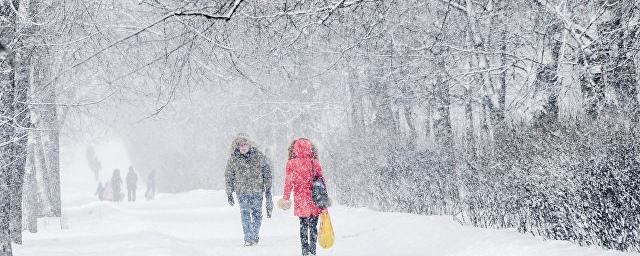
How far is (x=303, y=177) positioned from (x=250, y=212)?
2432 mm

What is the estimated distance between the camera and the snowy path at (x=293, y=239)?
303 inches

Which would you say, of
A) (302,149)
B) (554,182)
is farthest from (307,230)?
(554,182)

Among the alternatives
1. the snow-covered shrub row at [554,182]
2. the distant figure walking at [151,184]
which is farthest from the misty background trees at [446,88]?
the distant figure walking at [151,184]

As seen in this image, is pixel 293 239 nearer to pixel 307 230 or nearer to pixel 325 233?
pixel 307 230

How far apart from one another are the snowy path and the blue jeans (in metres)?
0.31

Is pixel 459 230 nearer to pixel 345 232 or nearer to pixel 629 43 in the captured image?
pixel 629 43

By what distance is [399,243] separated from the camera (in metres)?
10.0

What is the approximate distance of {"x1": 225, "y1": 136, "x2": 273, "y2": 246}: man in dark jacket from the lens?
437 inches

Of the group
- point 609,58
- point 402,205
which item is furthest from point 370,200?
point 609,58

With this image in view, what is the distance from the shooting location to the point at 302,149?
29.2 ft

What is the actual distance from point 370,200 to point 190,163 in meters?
27.1

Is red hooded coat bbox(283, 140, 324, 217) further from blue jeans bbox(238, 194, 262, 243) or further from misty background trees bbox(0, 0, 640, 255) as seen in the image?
blue jeans bbox(238, 194, 262, 243)

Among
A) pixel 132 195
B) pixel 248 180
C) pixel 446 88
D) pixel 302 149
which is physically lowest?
pixel 132 195

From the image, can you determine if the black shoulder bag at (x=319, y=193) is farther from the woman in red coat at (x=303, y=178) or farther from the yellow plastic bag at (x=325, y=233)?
the yellow plastic bag at (x=325, y=233)
